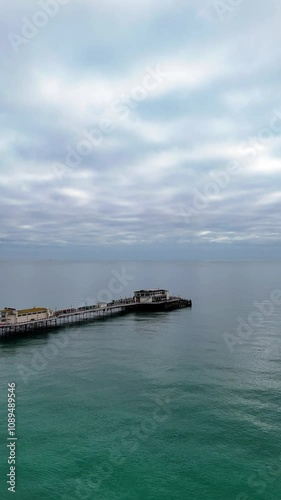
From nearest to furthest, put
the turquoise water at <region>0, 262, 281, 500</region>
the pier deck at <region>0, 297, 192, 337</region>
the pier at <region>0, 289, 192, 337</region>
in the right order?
the turquoise water at <region>0, 262, 281, 500</region>, the pier at <region>0, 289, 192, 337</region>, the pier deck at <region>0, 297, 192, 337</region>

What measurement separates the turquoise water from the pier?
34.9 feet

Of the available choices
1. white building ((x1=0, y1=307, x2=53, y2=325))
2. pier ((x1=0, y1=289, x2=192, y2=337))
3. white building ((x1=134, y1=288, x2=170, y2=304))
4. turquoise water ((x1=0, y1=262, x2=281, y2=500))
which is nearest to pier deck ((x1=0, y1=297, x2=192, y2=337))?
pier ((x1=0, y1=289, x2=192, y2=337))

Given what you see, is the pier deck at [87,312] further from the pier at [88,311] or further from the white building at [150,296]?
the white building at [150,296]

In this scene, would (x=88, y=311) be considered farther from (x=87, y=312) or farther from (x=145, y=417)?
(x=145, y=417)

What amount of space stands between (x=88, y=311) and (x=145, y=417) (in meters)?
73.5

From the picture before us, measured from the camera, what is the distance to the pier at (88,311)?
95.7 metres

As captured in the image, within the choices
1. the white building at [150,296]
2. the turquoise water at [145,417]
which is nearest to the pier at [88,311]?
the white building at [150,296]

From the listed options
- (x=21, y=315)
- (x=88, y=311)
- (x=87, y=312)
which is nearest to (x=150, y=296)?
(x=88, y=311)

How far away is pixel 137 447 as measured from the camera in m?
38.7

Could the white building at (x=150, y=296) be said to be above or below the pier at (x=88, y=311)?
above

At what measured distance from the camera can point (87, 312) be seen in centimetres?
11612

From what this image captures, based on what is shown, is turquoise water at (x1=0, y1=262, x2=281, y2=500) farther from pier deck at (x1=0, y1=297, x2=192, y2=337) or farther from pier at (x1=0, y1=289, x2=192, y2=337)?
pier deck at (x1=0, y1=297, x2=192, y2=337)

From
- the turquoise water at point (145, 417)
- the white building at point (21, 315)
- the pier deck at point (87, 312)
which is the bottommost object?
the turquoise water at point (145, 417)

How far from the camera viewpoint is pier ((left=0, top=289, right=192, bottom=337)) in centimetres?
Answer: 9569
